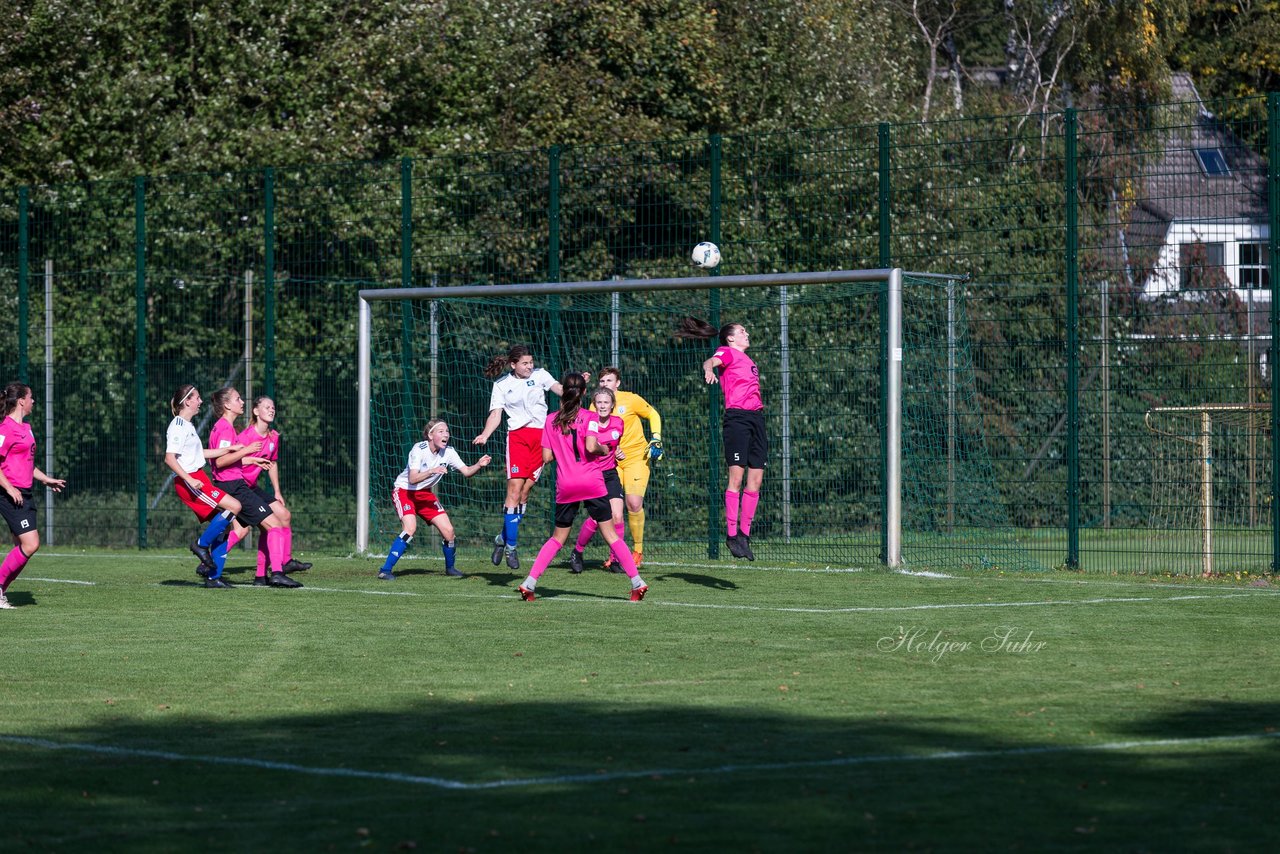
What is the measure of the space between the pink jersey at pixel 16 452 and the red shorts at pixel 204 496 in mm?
1733


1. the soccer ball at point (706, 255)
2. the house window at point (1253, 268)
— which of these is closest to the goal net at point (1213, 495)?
the house window at point (1253, 268)

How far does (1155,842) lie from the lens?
5.76m

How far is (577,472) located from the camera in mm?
13211

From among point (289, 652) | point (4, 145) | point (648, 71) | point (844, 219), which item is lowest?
point (289, 652)

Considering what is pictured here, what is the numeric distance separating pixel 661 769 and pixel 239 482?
8828 millimetres

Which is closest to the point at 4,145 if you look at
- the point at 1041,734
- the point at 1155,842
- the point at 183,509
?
the point at 183,509

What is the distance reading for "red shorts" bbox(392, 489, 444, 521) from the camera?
642 inches

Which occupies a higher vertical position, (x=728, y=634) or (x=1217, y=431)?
(x=1217, y=431)

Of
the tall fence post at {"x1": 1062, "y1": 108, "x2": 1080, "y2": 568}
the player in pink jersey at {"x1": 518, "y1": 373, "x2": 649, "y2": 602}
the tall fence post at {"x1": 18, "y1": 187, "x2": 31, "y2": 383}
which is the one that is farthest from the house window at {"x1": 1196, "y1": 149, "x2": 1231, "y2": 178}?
the tall fence post at {"x1": 18, "y1": 187, "x2": 31, "y2": 383}

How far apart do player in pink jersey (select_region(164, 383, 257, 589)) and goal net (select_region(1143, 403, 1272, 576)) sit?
791 cm

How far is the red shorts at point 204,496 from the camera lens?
49.6ft

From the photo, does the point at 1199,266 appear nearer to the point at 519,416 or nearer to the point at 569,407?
the point at 519,416

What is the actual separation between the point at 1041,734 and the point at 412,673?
3700mm

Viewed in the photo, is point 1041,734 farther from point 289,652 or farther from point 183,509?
point 183,509
